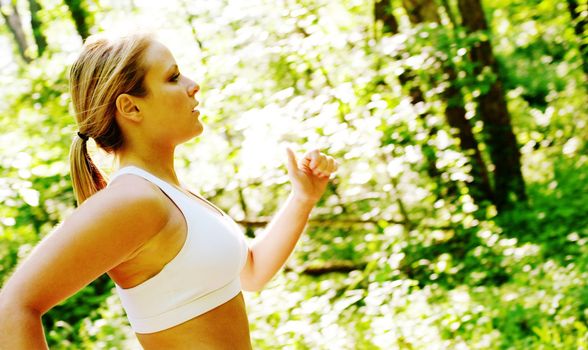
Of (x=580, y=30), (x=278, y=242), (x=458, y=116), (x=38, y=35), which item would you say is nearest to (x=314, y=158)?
(x=278, y=242)

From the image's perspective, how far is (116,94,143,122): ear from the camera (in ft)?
4.99

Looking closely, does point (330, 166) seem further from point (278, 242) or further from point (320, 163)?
point (278, 242)

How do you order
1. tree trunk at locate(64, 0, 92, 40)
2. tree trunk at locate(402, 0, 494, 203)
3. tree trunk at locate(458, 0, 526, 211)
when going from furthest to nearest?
1. tree trunk at locate(458, 0, 526, 211)
2. tree trunk at locate(402, 0, 494, 203)
3. tree trunk at locate(64, 0, 92, 40)

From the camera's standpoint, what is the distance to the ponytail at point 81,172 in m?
1.62

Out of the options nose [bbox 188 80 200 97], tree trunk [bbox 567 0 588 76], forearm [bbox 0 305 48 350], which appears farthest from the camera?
tree trunk [bbox 567 0 588 76]

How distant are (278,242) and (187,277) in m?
0.60

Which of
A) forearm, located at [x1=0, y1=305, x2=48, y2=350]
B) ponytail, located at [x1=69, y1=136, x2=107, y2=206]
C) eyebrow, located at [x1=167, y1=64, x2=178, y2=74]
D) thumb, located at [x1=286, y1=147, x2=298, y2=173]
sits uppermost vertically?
eyebrow, located at [x1=167, y1=64, x2=178, y2=74]

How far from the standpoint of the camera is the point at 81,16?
6.62 metres

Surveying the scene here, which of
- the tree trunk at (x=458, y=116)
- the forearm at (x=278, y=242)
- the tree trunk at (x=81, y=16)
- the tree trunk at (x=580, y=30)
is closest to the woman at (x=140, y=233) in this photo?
the forearm at (x=278, y=242)

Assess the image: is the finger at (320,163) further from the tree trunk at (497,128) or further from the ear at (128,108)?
the tree trunk at (497,128)

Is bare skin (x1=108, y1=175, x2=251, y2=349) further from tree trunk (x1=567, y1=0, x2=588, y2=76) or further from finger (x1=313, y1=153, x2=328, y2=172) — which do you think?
tree trunk (x1=567, y1=0, x2=588, y2=76)

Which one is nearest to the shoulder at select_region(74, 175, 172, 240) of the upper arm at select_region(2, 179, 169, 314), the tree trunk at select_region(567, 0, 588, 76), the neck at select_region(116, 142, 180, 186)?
the upper arm at select_region(2, 179, 169, 314)

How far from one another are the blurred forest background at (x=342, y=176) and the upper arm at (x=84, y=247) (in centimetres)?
245

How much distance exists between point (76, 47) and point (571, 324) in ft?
16.0
